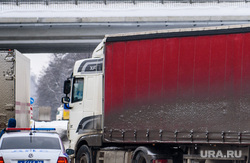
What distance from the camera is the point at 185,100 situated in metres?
14.1

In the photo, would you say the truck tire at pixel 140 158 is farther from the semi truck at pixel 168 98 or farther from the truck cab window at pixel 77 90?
the truck cab window at pixel 77 90

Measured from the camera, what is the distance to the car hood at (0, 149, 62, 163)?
483 inches

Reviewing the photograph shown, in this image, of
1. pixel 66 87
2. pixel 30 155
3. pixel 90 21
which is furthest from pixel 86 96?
pixel 90 21

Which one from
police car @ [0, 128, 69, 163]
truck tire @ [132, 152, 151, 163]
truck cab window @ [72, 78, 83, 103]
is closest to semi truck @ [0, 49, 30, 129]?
truck cab window @ [72, 78, 83, 103]

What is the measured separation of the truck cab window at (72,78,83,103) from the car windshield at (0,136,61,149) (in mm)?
4805

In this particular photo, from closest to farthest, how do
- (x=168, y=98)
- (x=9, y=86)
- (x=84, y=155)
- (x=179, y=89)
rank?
(x=179, y=89) < (x=168, y=98) < (x=84, y=155) < (x=9, y=86)

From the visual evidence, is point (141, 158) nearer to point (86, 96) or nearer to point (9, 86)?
point (86, 96)

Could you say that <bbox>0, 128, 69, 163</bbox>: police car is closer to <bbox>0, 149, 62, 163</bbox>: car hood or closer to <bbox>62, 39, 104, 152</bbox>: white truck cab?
<bbox>0, 149, 62, 163</bbox>: car hood

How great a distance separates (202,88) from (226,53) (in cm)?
95

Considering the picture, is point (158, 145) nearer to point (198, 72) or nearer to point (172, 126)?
point (172, 126)

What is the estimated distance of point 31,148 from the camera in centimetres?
1279

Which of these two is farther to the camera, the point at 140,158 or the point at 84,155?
the point at 84,155

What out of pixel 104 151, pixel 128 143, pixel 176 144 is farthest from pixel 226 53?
pixel 104 151

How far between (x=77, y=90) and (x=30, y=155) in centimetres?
608
